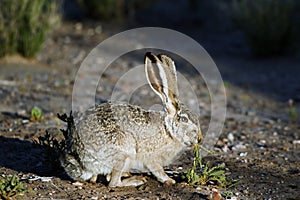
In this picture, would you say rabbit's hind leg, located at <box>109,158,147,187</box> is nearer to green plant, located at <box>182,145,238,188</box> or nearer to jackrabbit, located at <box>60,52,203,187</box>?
jackrabbit, located at <box>60,52,203,187</box>

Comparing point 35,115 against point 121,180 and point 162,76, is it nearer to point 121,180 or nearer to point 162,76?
point 121,180

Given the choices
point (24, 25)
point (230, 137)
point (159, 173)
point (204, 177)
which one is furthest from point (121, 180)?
point (24, 25)

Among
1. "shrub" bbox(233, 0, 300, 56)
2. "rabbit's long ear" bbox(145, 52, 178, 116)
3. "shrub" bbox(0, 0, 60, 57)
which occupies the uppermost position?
"shrub" bbox(233, 0, 300, 56)

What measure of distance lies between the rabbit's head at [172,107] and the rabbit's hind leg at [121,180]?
1.53 feet

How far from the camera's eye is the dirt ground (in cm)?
455

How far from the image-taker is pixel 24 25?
10.3m

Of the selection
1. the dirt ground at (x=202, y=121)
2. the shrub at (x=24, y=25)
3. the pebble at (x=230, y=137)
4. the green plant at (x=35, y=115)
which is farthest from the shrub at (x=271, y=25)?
the green plant at (x=35, y=115)

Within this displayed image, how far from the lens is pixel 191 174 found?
14.9ft

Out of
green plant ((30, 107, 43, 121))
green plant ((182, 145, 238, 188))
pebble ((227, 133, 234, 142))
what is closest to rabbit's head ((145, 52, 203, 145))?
green plant ((182, 145, 238, 188))

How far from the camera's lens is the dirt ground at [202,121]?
4555mm

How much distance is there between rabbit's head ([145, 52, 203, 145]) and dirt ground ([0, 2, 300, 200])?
0.44m

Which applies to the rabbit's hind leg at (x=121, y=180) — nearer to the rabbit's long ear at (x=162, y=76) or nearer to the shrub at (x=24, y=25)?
the rabbit's long ear at (x=162, y=76)

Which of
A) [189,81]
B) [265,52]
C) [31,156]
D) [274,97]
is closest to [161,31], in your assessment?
[265,52]

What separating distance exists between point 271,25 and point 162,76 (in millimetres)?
8143
